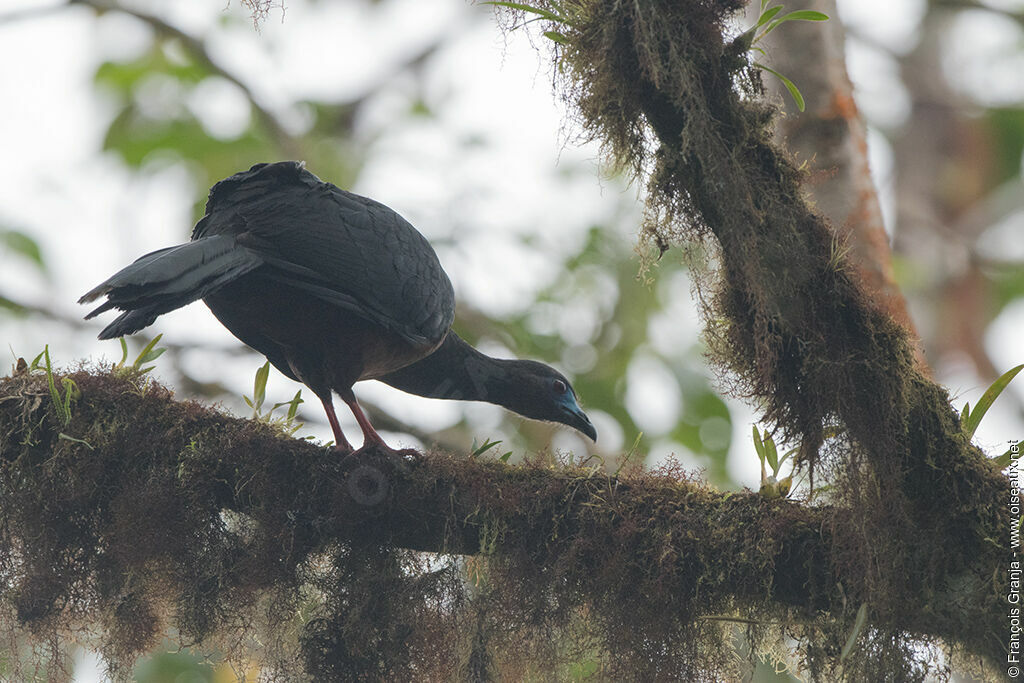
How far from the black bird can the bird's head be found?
762 millimetres

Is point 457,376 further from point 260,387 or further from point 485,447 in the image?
point 485,447

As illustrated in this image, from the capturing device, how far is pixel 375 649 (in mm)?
3232

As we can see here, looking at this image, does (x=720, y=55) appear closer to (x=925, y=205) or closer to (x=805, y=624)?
(x=805, y=624)

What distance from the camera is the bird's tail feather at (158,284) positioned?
128 inches

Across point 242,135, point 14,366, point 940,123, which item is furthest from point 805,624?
point 940,123

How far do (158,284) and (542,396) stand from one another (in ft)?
7.89

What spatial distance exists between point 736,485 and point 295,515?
19.8 ft

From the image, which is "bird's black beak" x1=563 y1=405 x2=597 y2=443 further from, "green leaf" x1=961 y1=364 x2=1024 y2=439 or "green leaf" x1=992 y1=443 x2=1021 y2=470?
"green leaf" x1=992 y1=443 x2=1021 y2=470

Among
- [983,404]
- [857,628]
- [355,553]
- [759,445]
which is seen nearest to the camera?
[857,628]

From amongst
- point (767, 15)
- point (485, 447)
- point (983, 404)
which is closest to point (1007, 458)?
point (983, 404)

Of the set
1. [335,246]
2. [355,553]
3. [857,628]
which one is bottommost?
[857,628]

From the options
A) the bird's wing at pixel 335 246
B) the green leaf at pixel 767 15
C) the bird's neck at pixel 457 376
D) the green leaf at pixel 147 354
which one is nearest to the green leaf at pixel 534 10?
the green leaf at pixel 767 15

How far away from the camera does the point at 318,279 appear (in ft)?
12.9

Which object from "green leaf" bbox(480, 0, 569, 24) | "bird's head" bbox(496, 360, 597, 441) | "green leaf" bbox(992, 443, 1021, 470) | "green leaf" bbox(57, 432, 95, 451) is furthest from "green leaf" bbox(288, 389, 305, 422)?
"green leaf" bbox(992, 443, 1021, 470)
